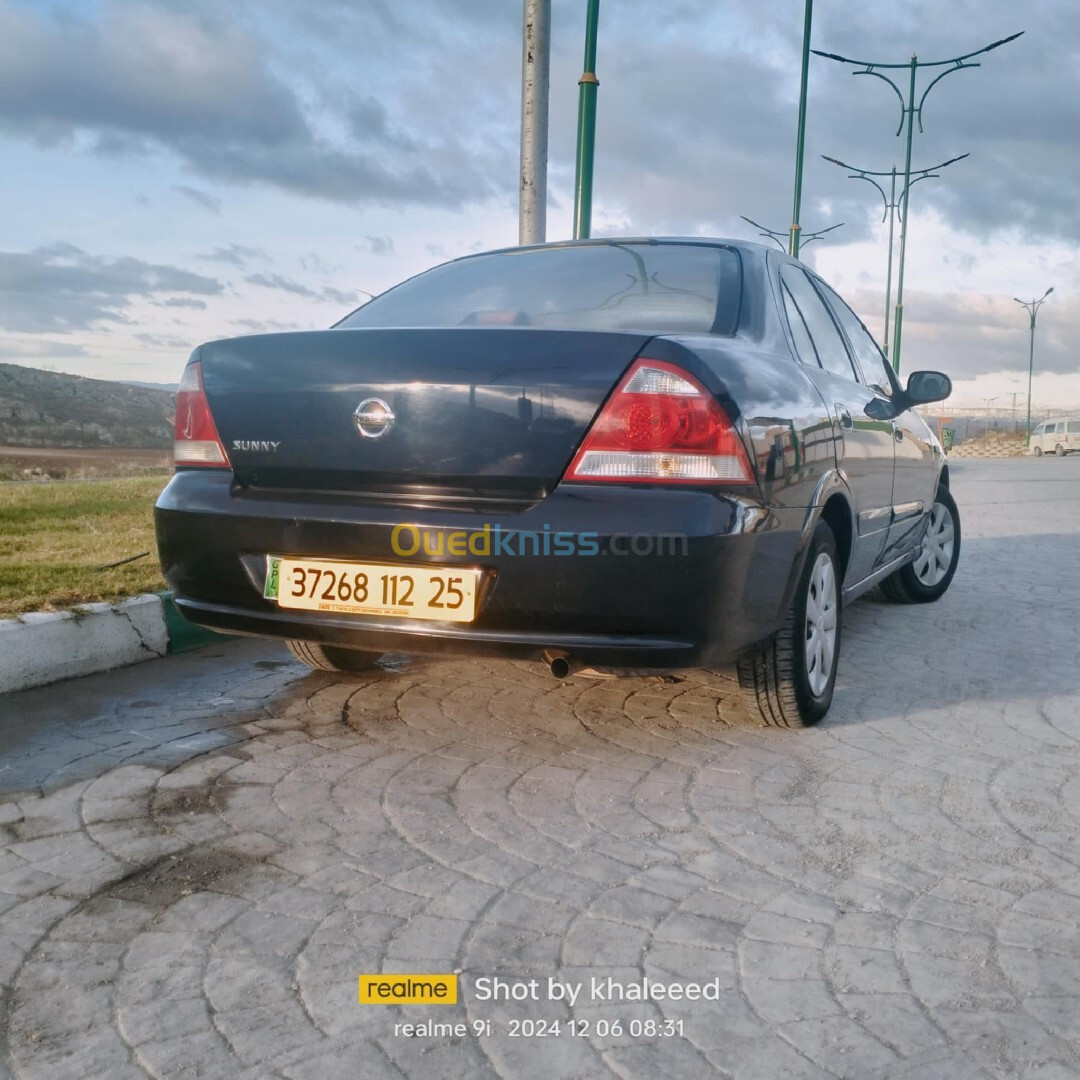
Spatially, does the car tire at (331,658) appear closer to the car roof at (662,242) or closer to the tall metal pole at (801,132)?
the car roof at (662,242)

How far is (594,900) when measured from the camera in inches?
99.6

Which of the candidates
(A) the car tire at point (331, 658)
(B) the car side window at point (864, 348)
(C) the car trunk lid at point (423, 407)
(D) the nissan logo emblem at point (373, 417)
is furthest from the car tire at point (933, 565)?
(D) the nissan logo emblem at point (373, 417)

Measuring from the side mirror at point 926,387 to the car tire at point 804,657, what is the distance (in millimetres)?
1851

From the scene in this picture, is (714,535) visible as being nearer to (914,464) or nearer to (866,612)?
(914,464)

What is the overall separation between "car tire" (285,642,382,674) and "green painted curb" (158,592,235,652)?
70 centimetres

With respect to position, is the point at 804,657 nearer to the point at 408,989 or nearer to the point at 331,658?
the point at 331,658

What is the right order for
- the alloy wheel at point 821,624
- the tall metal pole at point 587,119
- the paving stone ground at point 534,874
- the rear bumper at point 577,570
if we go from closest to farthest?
the paving stone ground at point 534,874 → the rear bumper at point 577,570 → the alloy wheel at point 821,624 → the tall metal pole at point 587,119

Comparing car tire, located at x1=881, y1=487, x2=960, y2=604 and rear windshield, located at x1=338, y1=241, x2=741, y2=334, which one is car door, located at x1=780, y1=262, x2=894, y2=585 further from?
car tire, located at x1=881, y1=487, x2=960, y2=604

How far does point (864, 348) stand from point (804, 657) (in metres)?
2.16

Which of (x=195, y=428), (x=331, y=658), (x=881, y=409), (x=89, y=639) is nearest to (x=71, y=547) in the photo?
(x=89, y=639)

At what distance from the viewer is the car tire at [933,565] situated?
656 centimetres

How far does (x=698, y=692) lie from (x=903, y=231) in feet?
93.0

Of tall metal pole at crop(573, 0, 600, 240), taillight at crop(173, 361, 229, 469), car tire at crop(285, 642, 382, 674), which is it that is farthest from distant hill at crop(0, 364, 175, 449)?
taillight at crop(173, 361, 229, 469)

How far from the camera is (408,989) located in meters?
2.15
